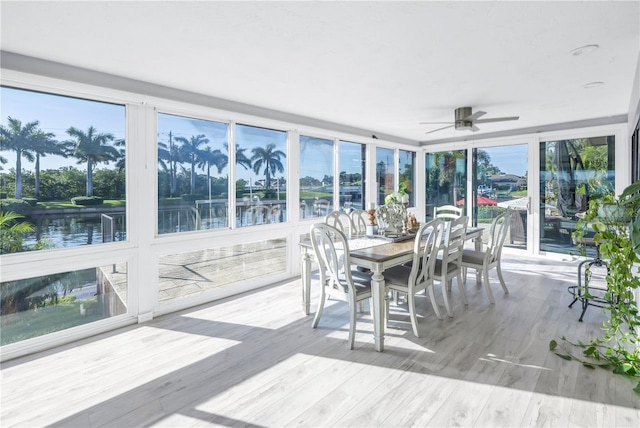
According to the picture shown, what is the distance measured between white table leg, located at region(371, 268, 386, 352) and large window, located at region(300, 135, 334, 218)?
8.64 ft

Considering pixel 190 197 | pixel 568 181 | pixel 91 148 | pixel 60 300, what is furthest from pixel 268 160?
pixel 568 181

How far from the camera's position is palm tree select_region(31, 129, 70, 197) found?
9.28ft

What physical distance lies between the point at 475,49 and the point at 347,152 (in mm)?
3525

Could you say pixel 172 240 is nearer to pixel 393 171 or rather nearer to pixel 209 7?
pixel 209 7

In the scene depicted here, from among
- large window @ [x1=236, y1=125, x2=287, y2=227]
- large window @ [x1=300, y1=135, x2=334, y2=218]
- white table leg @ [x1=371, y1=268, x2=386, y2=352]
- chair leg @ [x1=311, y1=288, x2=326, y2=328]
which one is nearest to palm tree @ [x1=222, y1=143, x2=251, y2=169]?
large window @ [x1=236, y1=125, x2=287, y2=227]

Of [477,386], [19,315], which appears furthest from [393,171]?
[19,315]

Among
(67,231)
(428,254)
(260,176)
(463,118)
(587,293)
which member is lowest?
(587,293)

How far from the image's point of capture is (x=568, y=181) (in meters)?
5.69

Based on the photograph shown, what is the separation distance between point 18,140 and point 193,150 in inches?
60.4

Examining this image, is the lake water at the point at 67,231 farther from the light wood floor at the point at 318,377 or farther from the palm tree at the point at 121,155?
the light wood floor at the point at 318,377

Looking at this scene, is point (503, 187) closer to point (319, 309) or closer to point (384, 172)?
point (384, 172)

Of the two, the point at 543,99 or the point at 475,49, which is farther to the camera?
the point at 543,99

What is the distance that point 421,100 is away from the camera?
4031mm

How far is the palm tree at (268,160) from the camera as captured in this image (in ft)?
15.0
